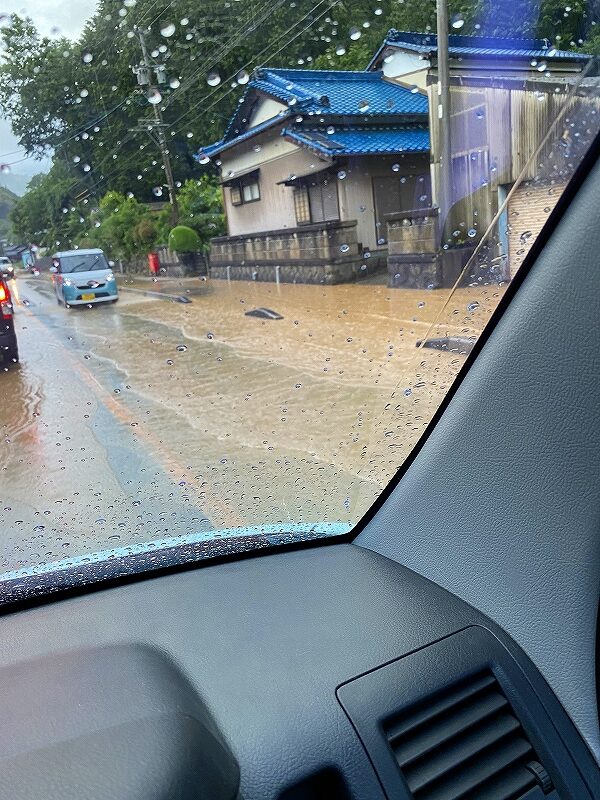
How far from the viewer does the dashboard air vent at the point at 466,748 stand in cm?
129

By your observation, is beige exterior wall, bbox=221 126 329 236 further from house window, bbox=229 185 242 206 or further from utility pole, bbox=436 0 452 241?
utility pole, bbox=436 0 452 241

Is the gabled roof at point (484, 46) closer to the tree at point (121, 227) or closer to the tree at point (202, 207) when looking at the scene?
the tree at point (202, 207)

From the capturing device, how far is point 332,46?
6.14ft

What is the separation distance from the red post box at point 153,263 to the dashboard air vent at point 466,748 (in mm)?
2705

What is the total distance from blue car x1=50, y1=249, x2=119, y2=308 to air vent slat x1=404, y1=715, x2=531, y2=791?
241cm

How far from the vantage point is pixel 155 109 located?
2098 mm

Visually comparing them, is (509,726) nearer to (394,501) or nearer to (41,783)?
(394,501)

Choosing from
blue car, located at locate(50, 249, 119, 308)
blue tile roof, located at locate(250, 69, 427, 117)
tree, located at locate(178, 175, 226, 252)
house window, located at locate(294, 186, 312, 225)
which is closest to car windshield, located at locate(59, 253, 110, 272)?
blue car, located at locate(50, 249, 119, 308)

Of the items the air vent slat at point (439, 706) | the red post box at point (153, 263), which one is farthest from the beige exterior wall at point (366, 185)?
the air vent slat at point (439, 706)

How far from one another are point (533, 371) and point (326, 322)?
10.5ft

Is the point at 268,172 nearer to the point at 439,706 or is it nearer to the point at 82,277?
the point at 82,277

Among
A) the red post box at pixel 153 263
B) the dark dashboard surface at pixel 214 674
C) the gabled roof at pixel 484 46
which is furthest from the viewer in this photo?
the red post box at pixel 153 263

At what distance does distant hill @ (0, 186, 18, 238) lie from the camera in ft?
6.95

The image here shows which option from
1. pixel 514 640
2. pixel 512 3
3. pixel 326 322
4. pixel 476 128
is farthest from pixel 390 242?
pixel 326 322
